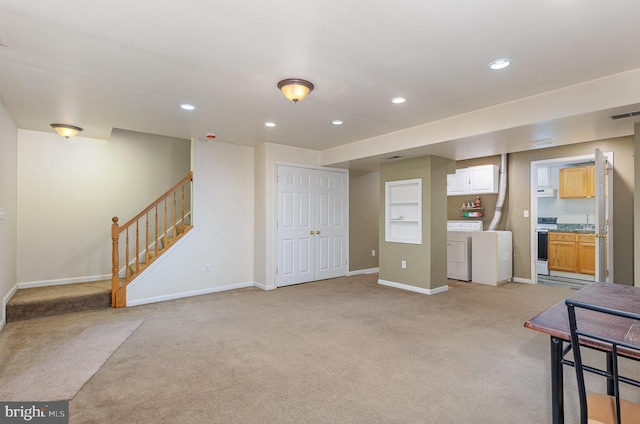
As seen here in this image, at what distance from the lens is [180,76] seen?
2.89 metres

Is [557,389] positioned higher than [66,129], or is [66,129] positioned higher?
[66,129]

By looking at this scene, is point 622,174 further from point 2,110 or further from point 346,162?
point 2,110

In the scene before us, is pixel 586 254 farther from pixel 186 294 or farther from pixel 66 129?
pixel 66 129

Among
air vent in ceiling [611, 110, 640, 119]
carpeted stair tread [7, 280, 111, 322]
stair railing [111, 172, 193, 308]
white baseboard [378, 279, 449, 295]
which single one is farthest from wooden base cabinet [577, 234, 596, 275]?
carpeted stair tread [7, 280, 111, 322]

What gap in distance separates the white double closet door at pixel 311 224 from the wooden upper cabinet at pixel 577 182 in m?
4.52

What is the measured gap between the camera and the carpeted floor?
6.82ft

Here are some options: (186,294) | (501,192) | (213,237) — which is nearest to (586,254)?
(501,192)

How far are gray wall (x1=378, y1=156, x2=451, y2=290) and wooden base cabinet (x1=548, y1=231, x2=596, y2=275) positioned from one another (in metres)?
3.09

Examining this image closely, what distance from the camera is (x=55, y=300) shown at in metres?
4.13

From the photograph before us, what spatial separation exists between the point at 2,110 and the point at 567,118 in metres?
5.96

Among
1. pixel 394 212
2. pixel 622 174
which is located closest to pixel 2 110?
pixel 394 212

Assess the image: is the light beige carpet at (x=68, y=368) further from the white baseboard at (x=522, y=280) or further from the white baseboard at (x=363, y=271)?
the white baseboard at (x=522, y=280)

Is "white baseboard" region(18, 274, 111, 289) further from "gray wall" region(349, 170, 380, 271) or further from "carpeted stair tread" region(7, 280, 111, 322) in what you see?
"gray wall" region(349, 170, 380, 271)

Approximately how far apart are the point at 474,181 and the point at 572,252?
7.79 ft
